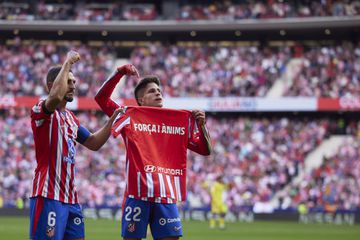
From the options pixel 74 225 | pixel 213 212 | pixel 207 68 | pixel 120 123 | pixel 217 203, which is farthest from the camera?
pixel 207 68

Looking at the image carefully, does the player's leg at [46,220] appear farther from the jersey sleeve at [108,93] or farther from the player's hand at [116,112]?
the jersey sleeve at [108,93]

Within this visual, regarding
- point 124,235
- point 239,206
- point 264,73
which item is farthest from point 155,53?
point 124,235

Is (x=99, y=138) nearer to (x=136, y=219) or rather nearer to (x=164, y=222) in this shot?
(x=136, y=219)

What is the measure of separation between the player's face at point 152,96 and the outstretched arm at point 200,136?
0.41m

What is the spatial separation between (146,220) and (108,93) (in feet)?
5.09

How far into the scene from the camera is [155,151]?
807cm

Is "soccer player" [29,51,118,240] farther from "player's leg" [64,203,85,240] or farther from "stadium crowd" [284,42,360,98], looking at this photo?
"stadium crowd" [284,42,360,98]

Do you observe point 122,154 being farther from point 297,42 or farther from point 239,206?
point 297,42

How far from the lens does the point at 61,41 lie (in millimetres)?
44938

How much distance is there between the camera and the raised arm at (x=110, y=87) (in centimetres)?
846

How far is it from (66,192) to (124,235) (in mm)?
765

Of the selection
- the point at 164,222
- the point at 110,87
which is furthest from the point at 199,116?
the point at 164,222

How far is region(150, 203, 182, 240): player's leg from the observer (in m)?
7.93

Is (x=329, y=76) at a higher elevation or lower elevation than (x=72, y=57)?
higher
